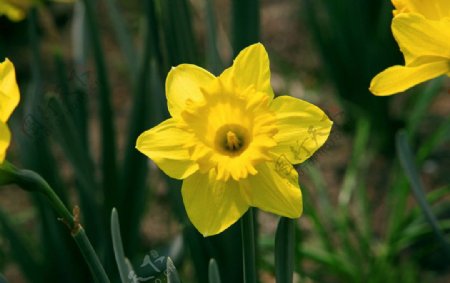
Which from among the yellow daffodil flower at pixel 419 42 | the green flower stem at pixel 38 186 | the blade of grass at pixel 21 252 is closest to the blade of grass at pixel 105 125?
the blade of grass at pixel 21 252

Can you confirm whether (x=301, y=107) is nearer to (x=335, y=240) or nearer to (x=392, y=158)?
(x=335, y=240)

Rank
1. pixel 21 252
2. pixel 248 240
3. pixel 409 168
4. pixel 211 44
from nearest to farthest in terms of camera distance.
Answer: pixel 248 240 < pixel 409 168 < pixel 211 44 < pixel 21 252

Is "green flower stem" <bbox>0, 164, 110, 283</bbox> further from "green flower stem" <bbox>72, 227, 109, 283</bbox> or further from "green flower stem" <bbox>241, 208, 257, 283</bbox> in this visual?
"green flower stem" <bbox>241, 208, 257, 283</bbox>

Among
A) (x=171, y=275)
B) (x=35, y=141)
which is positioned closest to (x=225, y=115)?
(x=171, y=275)

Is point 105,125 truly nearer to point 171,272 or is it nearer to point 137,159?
point 137,159

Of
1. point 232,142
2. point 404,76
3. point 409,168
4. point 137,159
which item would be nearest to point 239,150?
point 232,142
